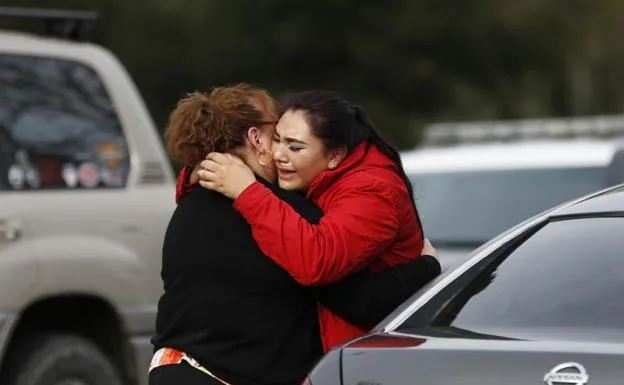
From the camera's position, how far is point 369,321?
4.23m

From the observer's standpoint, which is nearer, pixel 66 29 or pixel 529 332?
pixel 529 332

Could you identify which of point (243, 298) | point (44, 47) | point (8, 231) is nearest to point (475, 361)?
point (243, 298)

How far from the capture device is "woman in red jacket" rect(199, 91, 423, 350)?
407 cm

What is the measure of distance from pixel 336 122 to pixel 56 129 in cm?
293

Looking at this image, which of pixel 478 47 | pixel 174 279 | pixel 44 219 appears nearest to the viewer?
pixel 174 279

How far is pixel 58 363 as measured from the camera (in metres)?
6.78

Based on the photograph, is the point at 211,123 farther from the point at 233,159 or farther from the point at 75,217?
the point at 75,217

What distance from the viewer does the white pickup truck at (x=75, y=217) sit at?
6.73m

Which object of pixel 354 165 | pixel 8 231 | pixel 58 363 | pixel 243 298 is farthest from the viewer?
pixel 58 363

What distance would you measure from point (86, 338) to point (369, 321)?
3141 millimetres

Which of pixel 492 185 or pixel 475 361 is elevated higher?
pixel 492 185

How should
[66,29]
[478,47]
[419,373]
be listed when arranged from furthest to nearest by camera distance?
[478,47]
[66,29]
[419,373]

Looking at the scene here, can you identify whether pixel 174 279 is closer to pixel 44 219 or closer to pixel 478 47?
pixel 44 219

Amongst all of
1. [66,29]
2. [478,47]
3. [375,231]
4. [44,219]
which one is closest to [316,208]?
[375,231]
